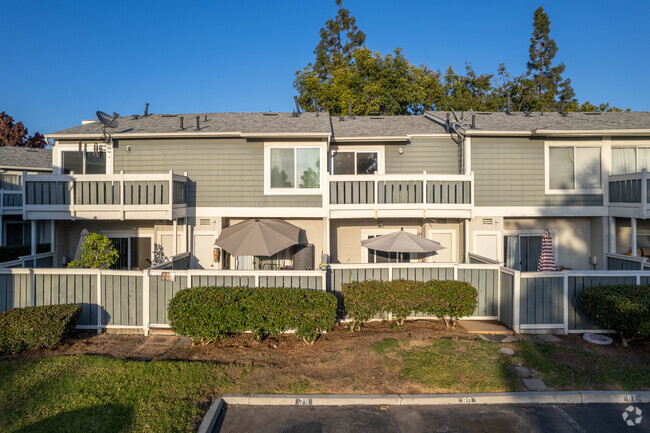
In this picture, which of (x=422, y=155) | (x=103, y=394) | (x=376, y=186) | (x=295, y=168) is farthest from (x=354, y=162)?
(x=103, y=394)

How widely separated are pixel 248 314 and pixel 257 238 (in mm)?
3771

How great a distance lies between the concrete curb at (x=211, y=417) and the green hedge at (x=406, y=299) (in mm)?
4189

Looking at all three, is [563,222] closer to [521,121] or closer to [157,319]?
[521,121]

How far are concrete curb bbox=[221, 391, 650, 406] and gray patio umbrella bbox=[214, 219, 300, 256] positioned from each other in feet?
17.8

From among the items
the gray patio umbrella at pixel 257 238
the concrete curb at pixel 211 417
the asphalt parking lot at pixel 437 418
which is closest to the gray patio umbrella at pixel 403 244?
the gray patio umbrella at pixel 257 238

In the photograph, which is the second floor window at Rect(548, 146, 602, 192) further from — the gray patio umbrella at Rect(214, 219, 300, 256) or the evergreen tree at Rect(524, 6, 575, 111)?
the evergreen tree at Rect(524, 6, 575, 111)

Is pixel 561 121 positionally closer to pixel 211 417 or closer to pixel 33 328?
pixel 211 417

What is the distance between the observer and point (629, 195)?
1292 centimetres

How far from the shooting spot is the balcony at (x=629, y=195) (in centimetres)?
1211

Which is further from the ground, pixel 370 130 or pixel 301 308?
pixel 370 130

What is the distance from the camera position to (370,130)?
50.6 ft

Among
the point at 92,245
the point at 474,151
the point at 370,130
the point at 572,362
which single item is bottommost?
the point at 572,362

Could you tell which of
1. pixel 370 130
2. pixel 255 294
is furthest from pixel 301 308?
pixel 370 130

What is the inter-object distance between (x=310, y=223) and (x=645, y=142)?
12.7 m
